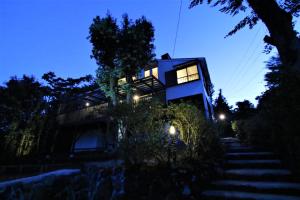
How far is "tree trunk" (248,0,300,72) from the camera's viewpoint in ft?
11.7

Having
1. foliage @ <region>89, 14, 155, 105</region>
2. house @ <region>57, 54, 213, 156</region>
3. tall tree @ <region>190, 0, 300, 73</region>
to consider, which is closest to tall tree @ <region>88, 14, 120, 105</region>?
foliage @ <region>89, 14, 155, 105</region>

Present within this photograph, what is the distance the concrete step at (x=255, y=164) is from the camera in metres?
4.12

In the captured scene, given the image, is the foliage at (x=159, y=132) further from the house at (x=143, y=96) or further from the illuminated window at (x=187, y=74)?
the illuminated window at (x=187, y=74)

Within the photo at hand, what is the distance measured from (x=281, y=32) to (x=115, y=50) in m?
9.27

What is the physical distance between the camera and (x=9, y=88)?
1577cm

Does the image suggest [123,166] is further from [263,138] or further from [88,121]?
[88,121]

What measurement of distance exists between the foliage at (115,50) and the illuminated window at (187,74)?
4.90 metres

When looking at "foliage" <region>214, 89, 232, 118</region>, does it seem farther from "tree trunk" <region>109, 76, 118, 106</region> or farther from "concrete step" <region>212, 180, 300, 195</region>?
"concrete step" <region>212, 180, 300, 195</region>

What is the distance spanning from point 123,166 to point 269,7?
554cm

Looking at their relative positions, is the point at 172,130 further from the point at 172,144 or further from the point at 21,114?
the point at 21,114

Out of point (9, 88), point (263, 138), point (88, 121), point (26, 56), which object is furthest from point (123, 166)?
point (26, 56)

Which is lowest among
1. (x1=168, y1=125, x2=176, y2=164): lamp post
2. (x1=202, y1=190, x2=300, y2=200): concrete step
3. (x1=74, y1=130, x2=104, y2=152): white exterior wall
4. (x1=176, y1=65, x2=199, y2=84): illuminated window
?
(x1=202, y1=190, x2=300, y2=200): concrete step

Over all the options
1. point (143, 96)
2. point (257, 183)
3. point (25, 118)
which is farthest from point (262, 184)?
point (25, 118)

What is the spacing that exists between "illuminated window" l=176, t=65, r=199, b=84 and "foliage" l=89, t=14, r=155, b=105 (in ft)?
16.1
